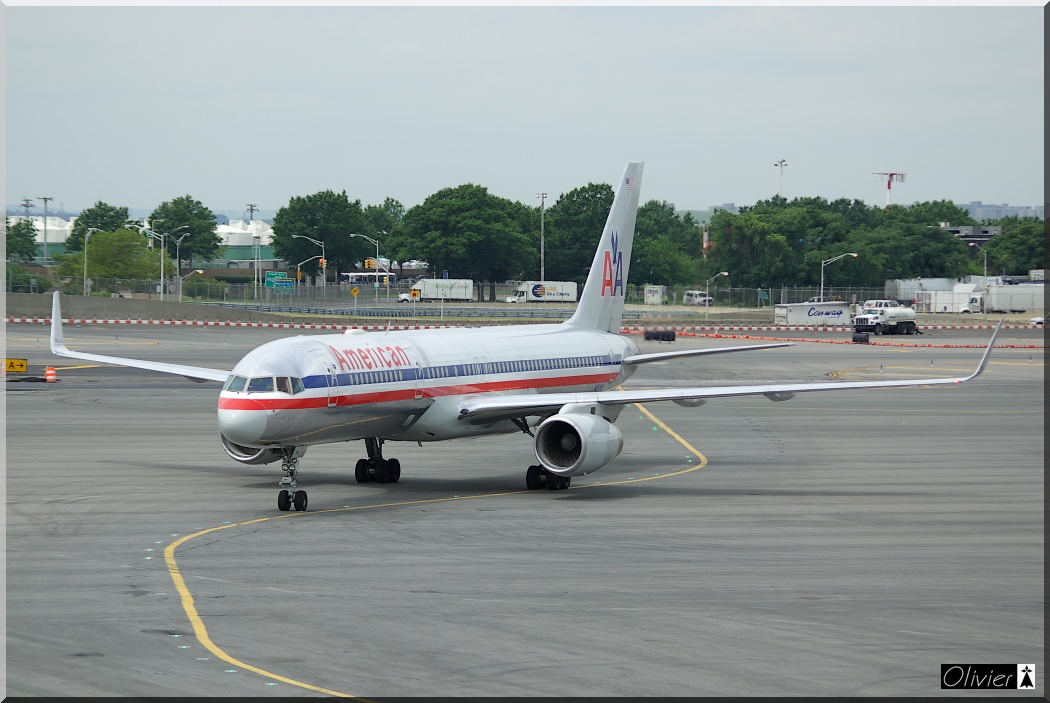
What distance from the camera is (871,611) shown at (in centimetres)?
1972

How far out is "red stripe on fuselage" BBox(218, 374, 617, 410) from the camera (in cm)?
2912

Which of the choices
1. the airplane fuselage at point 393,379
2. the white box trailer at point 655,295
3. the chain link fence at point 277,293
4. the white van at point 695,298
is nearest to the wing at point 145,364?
the airplane fuselage at point 393,379

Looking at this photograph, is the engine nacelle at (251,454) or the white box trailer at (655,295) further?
the white box trailer at (655,295)

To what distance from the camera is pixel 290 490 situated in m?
30.0

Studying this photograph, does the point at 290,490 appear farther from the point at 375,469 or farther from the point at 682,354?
the point at 682,354

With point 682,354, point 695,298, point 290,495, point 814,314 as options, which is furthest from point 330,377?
point 695,298

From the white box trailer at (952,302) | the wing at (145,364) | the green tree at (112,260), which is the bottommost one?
the wing at (145,364)

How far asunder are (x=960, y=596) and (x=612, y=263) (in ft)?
79.7

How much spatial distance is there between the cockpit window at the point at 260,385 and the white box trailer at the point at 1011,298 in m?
162

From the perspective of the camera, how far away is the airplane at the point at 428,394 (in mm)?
29609

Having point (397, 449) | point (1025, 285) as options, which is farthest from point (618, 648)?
point (1025, 285)

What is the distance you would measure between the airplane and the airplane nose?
2 centimetres

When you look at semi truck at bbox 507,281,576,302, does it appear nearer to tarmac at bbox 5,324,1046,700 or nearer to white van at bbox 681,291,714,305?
white van at bbox 681,291,714,305

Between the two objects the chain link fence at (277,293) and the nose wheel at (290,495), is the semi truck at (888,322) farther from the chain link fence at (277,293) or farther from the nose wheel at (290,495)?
the nose wheel at (290,495)
